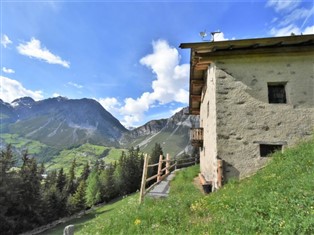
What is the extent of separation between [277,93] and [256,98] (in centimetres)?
121

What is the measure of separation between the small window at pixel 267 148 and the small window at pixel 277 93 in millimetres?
2131

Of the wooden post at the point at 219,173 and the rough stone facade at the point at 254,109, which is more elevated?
the rough stone facade at the point at 254,109

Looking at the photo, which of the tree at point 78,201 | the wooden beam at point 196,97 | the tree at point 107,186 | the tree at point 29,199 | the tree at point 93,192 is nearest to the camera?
the wooden beam at point 196,97

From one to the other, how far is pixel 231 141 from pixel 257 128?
4.36ft

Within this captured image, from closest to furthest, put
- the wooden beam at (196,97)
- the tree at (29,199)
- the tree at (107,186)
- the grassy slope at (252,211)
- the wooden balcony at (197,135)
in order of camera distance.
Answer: the grassy slope at (252,211) → the wooden balcony at (197,135) → the wooden beam at (196,97) → the tree at (29,199) → the tree at (107,186)

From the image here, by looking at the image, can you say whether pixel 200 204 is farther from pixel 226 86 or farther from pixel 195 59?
pixel 195 59

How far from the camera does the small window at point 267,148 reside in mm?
11398

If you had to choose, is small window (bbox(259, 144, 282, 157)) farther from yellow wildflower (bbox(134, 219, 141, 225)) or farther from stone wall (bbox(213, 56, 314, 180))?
yellow wildflower (bbox(134, 219, 141, 225))

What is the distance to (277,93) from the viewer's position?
1223cm

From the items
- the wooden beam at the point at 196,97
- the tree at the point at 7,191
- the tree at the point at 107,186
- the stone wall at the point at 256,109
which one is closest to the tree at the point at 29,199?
the tree at the point at 7,191

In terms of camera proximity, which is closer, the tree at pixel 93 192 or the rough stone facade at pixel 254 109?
the rough stone facade at pixel 254 109

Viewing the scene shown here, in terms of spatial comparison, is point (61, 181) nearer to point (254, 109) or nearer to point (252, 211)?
point (254, 109)

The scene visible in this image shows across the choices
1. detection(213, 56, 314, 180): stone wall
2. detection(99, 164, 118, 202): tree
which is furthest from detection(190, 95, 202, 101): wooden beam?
detection(99, 164, 118, 202): tree

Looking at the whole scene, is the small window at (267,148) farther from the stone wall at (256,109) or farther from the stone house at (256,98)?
the stone wall at (256,109)
